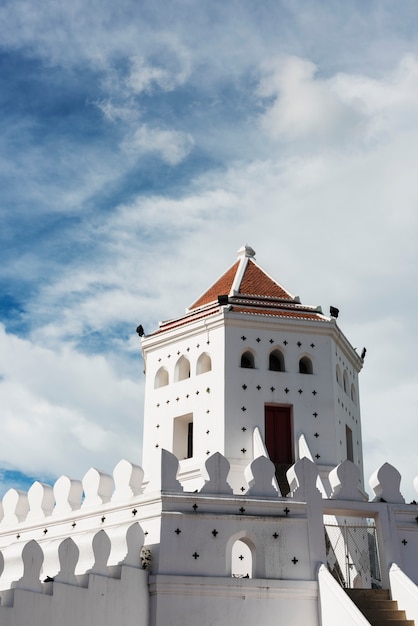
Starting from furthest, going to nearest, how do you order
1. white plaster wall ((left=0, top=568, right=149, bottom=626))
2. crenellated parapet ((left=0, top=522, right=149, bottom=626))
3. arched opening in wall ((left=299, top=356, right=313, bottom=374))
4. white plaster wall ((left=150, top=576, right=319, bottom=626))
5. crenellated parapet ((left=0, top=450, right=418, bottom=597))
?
arched opening in wall ((left=299, top=356, right=313, bottom=374))
crenellated parapet ((left=0, top=450, right=418, bottom=597))
white plaster wall ((left=150, top=576, right=319, bottom=626))
crenellated parapet ((left=0, top=522, right=149, bottom=626))
white plaster wall ((left=0, top=568, right=149, bottom=626))

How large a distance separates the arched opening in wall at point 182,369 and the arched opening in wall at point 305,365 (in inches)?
115

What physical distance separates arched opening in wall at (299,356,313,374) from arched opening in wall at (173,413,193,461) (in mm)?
3113

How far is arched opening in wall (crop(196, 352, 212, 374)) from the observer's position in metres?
21.9

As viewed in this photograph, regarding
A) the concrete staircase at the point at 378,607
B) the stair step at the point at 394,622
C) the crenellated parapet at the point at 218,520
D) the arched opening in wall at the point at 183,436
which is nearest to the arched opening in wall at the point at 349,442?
the arched opening in wall at the point at 183,436

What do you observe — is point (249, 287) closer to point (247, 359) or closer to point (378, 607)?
point (247, 359)

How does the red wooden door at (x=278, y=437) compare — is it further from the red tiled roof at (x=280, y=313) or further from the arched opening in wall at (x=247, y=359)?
the red tiled roof at (x=280, y=313)

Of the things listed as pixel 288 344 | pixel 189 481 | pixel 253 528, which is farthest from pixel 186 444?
pixel 253 528

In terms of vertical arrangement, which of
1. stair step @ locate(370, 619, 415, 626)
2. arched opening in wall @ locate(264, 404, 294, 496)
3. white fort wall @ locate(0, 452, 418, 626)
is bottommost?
stair step @ locate(370, 619, 415, 626)

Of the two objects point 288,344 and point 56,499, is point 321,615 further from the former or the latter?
point 288,344

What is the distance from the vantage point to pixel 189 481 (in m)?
20.3

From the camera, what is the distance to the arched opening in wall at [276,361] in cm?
2186

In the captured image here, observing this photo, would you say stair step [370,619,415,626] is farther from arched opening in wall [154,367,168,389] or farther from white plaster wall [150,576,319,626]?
arched opening in wall [154,367,168,389]

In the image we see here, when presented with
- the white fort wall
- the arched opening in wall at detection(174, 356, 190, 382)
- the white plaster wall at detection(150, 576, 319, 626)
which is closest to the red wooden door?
the arched opening in wall at detection(174, 356, 190, 382)

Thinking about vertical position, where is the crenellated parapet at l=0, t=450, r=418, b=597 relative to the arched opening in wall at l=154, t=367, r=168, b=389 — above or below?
below
